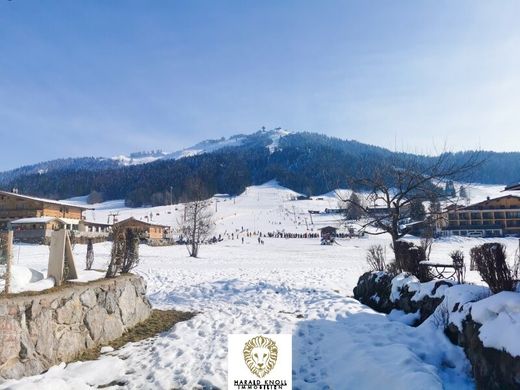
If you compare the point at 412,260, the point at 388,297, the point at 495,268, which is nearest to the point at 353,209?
the point at 412,260

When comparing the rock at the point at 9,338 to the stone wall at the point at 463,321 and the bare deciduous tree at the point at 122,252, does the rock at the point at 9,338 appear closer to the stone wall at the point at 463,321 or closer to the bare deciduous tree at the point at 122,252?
the bare deciduous tree at the point at 122,252

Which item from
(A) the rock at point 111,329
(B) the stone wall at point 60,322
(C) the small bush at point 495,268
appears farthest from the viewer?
(A) the rock at point 111,329

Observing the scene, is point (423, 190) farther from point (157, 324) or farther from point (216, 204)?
point (216, 204)

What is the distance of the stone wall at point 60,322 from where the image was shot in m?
5.94

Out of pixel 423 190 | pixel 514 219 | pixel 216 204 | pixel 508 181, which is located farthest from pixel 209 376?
pixel 508 181

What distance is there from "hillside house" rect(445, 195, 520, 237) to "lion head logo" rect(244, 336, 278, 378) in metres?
73.7

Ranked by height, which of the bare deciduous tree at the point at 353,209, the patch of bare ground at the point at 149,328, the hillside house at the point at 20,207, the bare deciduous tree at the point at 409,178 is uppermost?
the hillside house at the point at 20,207

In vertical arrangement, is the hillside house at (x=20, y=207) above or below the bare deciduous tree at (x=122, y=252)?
above

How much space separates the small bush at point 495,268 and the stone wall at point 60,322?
7606 mm

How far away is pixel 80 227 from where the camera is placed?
6109 centimetres

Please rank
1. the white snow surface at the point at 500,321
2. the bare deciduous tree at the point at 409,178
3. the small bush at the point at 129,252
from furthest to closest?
the bare deciduous tree at the point at 409,178 < the small bush at the point at 129,252 < the white snow surface at the point at 500,321

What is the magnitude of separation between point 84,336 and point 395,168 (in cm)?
1425

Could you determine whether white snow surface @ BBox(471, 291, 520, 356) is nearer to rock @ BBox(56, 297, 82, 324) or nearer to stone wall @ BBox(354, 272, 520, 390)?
stone wall @ BBox(354, 272, 520, 390)

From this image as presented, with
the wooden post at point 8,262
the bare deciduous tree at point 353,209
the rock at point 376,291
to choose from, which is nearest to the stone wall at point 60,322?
the wooden post at point 8,262
